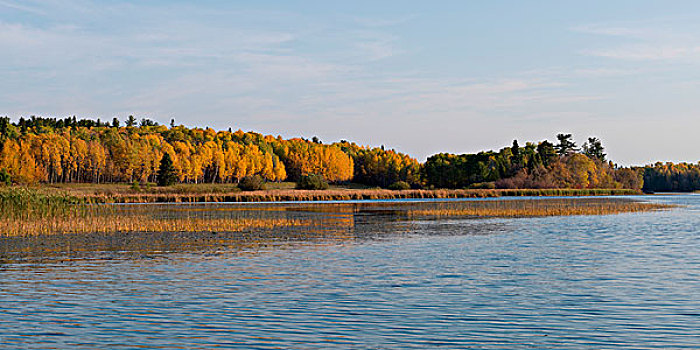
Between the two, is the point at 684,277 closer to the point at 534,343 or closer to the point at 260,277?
the point at 534,343

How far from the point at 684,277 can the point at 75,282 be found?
15.4 meters

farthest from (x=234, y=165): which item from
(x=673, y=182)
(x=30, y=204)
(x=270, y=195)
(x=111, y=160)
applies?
(x=30, y=204)

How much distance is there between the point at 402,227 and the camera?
120 feet

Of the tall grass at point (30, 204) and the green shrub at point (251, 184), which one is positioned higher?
the green shrub at point (251, 184)

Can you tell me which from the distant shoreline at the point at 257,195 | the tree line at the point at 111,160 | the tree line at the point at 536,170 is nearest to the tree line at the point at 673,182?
the tree line at the point at 536,170

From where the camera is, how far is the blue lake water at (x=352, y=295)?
1121 cm

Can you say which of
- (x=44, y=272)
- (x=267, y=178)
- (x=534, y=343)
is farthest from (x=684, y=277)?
(x=267, y=178)

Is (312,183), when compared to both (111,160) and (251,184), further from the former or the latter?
(111,160)

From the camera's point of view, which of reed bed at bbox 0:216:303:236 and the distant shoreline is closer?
reed bed at bbox 0:216:303:236

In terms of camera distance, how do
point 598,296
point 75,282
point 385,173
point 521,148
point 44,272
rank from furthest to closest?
point 385,173
point 521,148
point 44,272
point 75,282
point 598,296

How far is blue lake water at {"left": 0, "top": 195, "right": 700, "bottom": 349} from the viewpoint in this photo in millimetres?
11211

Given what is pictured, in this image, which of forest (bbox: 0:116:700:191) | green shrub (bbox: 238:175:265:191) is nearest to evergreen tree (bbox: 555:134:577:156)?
forest (bbox: 0:116:700:191)

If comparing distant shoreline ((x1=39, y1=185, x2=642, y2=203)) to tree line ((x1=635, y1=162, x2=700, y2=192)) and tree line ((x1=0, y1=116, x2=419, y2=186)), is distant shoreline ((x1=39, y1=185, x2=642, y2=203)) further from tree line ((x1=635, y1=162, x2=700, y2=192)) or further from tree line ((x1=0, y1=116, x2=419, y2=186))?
tree line ((x1=635, y1=162, x2=700, y2=192))

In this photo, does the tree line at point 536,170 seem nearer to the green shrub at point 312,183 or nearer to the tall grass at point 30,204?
the green shrub at point 312,183
